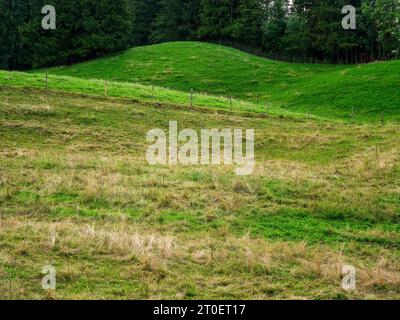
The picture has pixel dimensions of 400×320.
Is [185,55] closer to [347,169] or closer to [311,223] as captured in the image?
[347,169]

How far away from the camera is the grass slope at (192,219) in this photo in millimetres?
10234

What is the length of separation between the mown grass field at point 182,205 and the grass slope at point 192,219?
49 mm

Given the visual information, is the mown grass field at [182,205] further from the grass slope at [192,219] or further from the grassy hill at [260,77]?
the grassy hill at [260,77]

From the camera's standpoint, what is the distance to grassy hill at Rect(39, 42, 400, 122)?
45.1 m

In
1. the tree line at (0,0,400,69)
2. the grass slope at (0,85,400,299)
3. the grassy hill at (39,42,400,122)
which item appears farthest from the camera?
the tree line at (0,0,400,69)

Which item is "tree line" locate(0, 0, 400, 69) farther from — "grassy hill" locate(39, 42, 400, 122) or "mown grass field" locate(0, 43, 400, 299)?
"mown grass field" locate(0, 43, 400, 299)

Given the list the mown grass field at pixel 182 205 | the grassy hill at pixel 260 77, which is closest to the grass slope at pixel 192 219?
the mown grass field at pixel 182 205

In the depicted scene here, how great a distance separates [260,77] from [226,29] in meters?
24.5

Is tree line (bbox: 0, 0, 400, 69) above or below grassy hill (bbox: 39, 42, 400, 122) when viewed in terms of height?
above

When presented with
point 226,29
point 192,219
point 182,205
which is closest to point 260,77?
point 226,29

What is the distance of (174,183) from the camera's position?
18609mm

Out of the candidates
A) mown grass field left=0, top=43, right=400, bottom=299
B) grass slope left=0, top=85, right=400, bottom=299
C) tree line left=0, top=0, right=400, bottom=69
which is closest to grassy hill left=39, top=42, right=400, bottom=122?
tree line left=0, top=0, right=400, bottom=69

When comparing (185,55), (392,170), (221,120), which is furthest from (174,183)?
(185,55)

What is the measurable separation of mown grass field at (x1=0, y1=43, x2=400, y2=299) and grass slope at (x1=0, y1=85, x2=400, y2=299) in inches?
1.9
